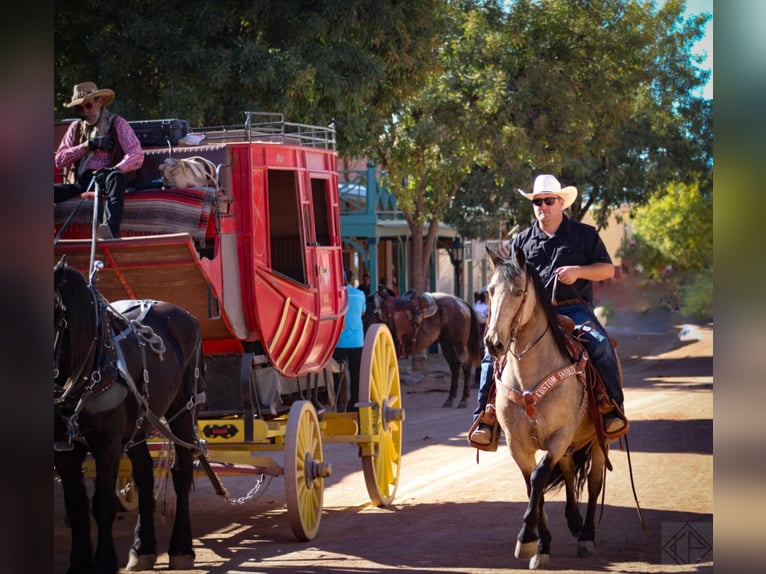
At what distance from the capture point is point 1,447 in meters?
2.73

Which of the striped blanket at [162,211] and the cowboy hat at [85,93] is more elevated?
the cowboy hat at [85,93]

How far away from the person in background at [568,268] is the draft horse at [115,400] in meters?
2.01

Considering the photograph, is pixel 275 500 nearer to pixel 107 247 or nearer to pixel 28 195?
Result: pixel 107 247

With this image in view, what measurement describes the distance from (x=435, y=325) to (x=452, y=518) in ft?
36.9

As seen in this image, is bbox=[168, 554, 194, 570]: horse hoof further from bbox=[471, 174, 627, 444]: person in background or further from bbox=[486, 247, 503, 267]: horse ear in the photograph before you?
bbox=[486, 247, 503, 267]: horse ear

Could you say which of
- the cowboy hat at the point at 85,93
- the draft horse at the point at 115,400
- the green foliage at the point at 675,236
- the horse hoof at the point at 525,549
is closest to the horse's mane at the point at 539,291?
the horse hoof at the point at 525,549

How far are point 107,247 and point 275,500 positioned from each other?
395cm

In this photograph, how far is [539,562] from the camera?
7.18 metres

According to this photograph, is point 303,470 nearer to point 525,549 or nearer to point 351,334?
point 525,549

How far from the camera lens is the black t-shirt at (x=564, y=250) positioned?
7.81 metres

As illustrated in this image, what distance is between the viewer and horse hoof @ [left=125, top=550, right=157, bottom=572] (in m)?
7.47

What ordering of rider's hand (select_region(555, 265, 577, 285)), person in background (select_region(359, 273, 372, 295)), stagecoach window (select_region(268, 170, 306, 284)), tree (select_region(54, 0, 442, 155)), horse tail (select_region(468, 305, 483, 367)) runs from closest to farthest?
rider's hand (select_region(555, 265, 577, 285)) → stagecoach window (select_region(268, 170, 306, 284)) → tree (select_region(54, 0, 442, 155)) → horse tail (select_region(468, 305, 483, 367)) → person in background (select_region(359, 273, 372, 295))

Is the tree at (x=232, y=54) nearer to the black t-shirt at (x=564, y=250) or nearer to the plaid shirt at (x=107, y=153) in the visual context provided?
the plaid shirt at (x=107, y=153)

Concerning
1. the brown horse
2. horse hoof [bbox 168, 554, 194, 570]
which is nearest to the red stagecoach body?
horse hoof [bbox 168, 554, 194, 570]
